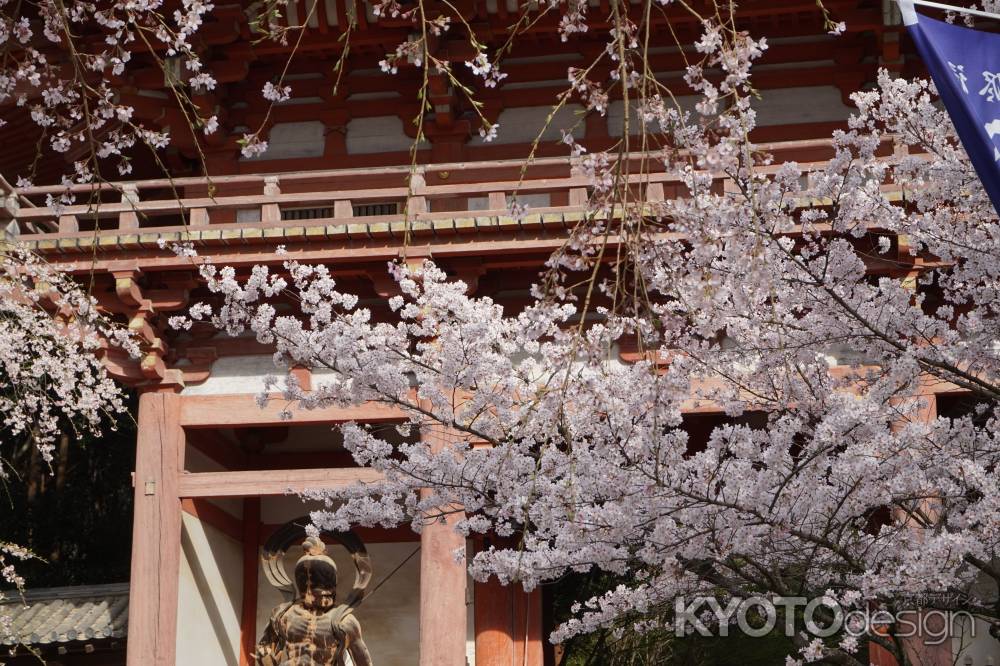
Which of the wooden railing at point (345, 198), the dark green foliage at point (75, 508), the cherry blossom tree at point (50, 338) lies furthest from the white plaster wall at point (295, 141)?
the dark green foliage at point (75, 508)

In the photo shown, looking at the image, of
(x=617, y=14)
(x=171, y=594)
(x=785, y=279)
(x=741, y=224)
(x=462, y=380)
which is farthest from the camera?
(x=171, y=594)

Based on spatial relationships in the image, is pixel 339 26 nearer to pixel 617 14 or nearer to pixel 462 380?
pixel 462 380

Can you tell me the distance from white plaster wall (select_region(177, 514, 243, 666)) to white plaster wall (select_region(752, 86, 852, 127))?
19.5ft

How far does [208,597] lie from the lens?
11.1 meters

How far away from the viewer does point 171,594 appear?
10.0 m

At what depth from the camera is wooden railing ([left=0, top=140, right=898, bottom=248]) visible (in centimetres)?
1002

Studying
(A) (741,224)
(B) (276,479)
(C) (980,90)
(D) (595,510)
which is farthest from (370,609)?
(C) (980,90)

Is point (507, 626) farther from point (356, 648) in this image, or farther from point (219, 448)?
point (219, 448)

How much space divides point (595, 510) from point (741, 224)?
156 cm

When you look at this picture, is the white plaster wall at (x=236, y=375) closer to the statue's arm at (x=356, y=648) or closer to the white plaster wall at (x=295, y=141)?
the statue's arm at (x=356, y=648)

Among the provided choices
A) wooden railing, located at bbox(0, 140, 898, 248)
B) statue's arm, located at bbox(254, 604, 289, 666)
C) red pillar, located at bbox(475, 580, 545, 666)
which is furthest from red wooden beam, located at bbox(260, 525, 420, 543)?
wooden railing, located at bbox(0, 140, 898, 248)

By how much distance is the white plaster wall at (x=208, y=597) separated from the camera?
413 inches

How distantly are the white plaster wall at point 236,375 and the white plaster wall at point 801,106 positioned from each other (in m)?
4.75

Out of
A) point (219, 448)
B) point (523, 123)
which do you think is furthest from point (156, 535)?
Result: point (523, 123)
